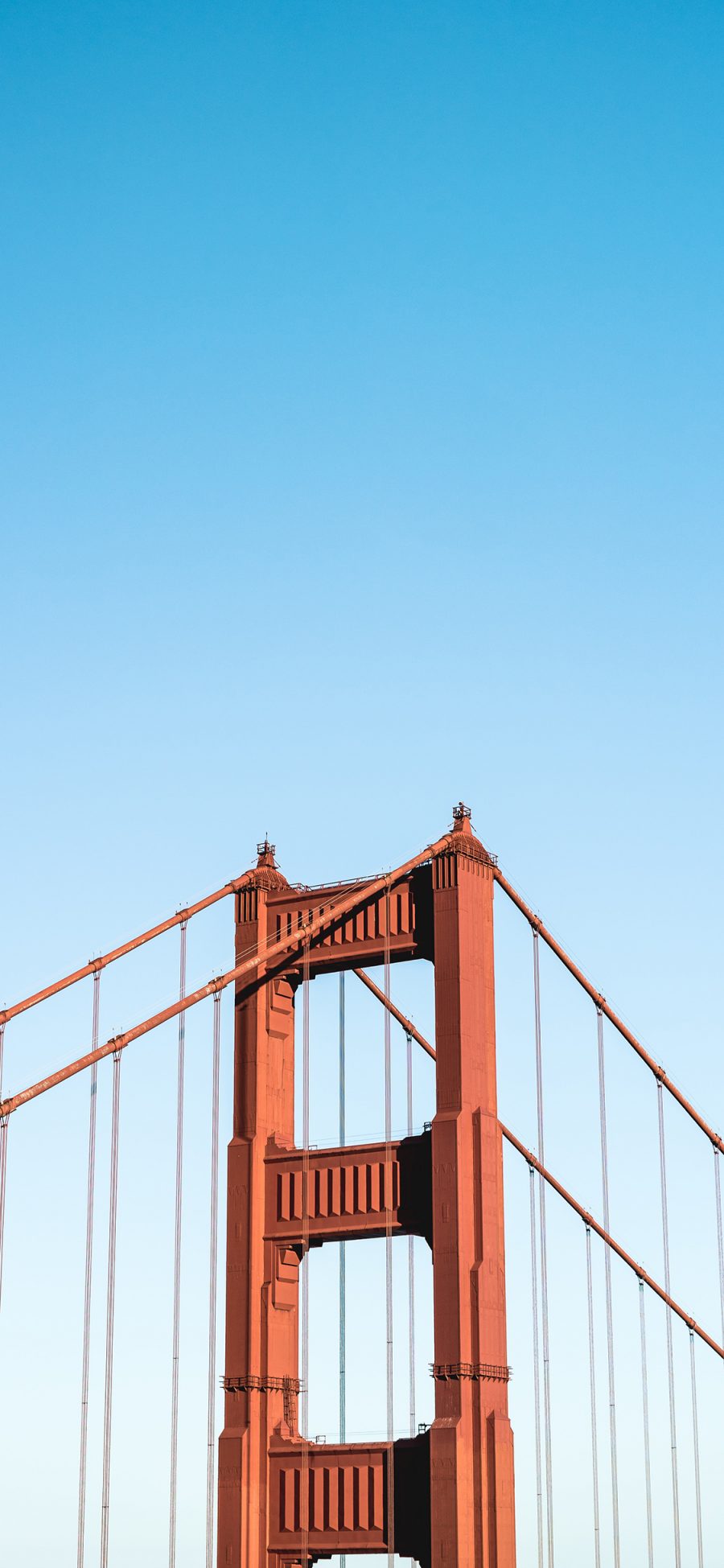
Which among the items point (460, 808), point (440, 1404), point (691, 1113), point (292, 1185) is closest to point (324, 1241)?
point (292, 1185)

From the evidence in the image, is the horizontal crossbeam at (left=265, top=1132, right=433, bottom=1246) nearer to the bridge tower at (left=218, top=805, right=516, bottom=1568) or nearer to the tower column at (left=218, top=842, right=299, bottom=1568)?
the bridge tower at (left=218, top=805, right=516, bottom=1568)

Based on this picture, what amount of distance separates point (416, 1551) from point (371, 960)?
13.9 metres

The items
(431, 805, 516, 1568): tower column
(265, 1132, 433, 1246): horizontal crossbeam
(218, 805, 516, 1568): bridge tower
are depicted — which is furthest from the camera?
(265, 1132, 433, 1246): horizontal crossbeam

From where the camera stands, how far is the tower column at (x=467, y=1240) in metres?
56.0

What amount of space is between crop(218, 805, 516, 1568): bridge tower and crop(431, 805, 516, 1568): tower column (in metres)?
0.04

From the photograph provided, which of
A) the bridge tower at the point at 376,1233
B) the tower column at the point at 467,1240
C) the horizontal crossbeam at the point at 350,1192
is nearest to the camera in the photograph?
the tower column at the point at 467,1240

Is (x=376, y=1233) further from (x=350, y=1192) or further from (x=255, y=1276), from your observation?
(x=255, y=1276)

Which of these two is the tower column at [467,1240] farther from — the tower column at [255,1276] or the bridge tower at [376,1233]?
the tower column at [255,1276]

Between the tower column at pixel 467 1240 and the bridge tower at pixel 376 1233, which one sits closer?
the tower column at pixel 467 1240

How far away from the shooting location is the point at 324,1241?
61156 millimetres

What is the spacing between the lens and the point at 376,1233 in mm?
60000

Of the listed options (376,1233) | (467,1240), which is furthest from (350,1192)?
(467,1240)

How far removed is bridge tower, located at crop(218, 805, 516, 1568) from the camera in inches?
2228

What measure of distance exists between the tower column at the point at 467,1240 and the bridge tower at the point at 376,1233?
0.13ft
